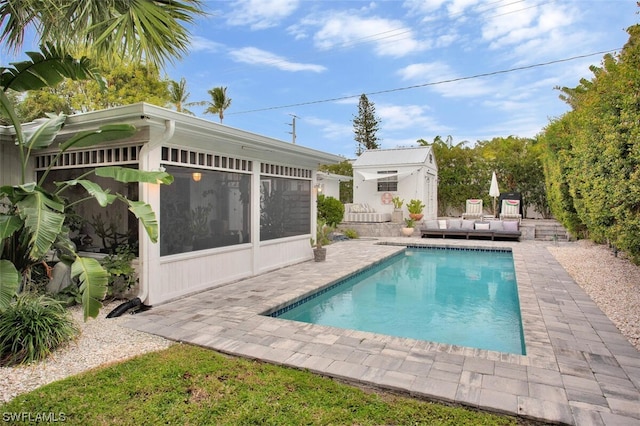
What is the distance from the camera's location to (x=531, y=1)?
1512 cm

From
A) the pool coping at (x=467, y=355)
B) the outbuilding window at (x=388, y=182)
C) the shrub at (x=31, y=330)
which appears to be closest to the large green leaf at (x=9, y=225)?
the shrub at (x=31, y=330)

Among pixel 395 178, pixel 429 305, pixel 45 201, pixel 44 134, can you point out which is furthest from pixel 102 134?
pixel 395 178

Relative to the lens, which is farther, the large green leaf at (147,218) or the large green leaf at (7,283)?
the large green leaf at (147,218)

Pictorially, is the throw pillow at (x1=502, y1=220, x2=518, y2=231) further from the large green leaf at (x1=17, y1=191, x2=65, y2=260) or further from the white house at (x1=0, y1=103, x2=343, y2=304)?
the large green leaf at (x1=17, y1=191, x2=65, y2=260)

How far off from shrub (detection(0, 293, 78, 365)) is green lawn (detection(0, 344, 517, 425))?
97 cm

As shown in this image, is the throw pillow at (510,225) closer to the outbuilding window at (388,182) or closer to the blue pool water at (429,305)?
the blue pool water at (429,305)

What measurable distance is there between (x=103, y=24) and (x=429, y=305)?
8265mm

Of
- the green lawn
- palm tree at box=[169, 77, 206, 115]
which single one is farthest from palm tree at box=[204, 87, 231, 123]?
the green lawn

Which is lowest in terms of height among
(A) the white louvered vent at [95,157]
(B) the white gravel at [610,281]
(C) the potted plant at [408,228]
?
(B) the white gravel at [610,281]

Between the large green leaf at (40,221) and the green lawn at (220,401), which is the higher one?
the large green leaf at (40,221)

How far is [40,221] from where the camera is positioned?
182 inches

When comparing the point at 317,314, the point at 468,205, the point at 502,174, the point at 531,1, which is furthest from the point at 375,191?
the point at 317,314

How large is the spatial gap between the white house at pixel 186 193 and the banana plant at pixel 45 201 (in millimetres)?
764

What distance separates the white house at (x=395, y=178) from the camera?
2447 centimetres
